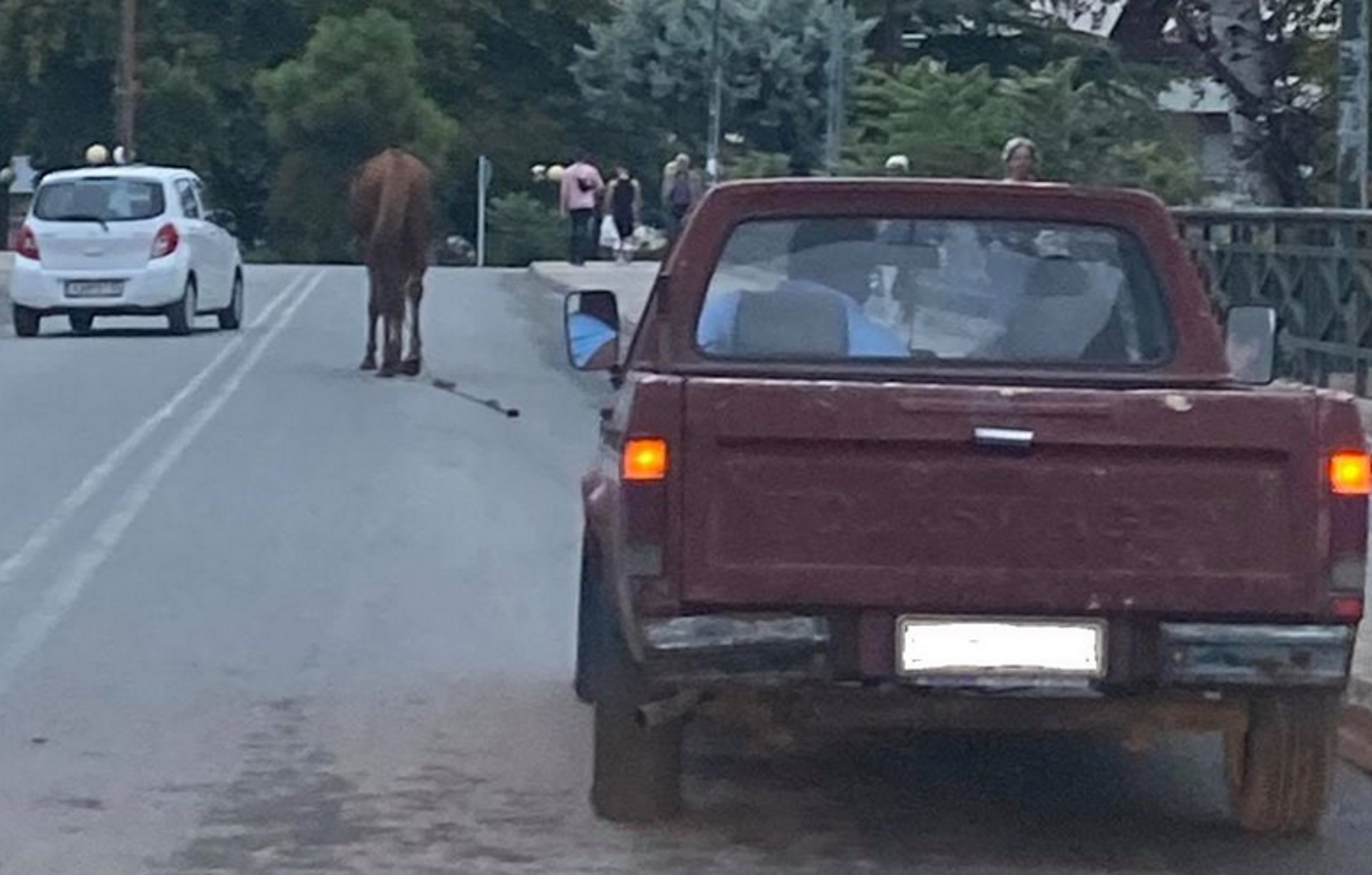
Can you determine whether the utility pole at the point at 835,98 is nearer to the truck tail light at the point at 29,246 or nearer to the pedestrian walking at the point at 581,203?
the pedestrian walking at the point at 581,203

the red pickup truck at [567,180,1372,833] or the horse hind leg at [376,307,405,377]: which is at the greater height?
the red pickup truck at [567,180,1372,833]

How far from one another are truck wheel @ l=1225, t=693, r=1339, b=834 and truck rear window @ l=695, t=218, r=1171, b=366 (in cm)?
118

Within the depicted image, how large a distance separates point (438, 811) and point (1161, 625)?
6.96 feet

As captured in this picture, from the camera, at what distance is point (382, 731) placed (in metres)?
10.1

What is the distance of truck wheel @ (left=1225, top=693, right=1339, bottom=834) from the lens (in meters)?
8.30

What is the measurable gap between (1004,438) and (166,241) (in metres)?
23.4

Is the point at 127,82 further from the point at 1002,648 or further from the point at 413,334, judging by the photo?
the point at 1002,648

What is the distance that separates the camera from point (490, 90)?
73.9 m

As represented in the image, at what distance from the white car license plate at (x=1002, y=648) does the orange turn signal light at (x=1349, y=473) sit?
2.16ft

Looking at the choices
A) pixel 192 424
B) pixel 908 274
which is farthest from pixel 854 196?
pixel 192 424

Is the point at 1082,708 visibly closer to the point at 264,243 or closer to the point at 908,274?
the point at 908,274


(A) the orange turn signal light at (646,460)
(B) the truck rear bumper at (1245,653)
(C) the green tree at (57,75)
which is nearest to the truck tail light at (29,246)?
(A) the orange turn signal light at (646,460)

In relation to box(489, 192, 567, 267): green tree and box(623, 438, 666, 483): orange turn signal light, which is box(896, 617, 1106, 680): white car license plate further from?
box(489, 192, 567, 267): green tree

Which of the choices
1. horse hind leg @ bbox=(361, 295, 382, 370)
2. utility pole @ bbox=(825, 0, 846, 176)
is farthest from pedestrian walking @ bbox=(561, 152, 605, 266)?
horse hind leg @ bbox=(361, 295, 382, 370)
